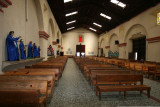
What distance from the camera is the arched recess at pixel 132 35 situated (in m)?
9.76

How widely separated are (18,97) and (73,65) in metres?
8.93

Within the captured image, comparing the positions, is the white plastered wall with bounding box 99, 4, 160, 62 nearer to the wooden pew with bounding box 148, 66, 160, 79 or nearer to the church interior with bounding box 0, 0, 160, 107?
the church interior with bounding box 0, 0, 160, 107

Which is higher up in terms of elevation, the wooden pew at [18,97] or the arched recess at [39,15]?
the arched recess at [39,15]

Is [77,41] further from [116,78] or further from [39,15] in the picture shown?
[116,78]

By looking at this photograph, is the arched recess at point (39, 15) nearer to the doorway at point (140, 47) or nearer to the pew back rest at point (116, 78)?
→ the pew back rest at point (116, 78)

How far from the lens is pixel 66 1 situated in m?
9.27

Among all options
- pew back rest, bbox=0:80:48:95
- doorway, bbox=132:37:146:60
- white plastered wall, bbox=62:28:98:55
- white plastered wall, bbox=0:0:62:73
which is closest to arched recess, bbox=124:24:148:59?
doorway, bbox=132:37:146:60

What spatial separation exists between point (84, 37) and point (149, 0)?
16.9 m

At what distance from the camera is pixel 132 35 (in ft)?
36.8

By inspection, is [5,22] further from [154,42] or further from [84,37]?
[84,37]

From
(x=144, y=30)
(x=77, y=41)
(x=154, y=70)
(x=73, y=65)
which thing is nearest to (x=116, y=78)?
(x=154, y=70)

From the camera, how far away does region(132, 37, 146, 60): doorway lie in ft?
32.5

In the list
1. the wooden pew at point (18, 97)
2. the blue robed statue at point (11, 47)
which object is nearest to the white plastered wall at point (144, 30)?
the wooden pew at point (18, 97)

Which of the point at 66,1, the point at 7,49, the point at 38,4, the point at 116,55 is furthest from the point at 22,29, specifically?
the point at 116,55
